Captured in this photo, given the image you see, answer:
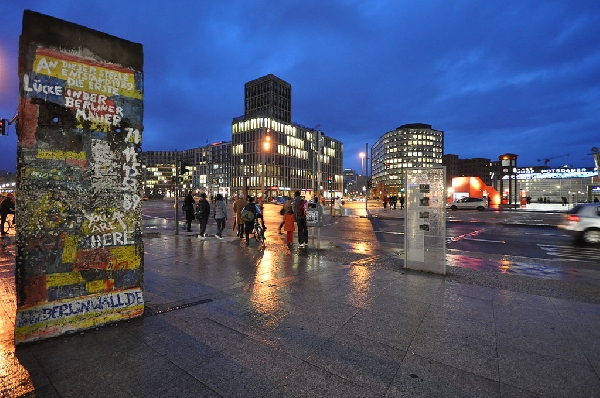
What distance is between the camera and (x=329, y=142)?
Answer: 122 meters

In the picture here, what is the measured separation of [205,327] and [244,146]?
10221cm

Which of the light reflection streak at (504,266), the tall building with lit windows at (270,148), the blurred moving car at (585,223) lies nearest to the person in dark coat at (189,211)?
the light reflection streak at (504,266)

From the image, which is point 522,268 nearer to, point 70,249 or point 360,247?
point 360,247

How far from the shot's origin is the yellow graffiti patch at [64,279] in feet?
11.7

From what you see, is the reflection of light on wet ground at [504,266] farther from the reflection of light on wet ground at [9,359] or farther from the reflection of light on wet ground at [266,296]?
the reflection of light on wet ground at [9,359]

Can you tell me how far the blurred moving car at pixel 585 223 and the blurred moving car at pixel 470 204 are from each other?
86.0 feet

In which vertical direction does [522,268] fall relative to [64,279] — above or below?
below

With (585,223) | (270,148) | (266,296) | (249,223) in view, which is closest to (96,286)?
(266,296)

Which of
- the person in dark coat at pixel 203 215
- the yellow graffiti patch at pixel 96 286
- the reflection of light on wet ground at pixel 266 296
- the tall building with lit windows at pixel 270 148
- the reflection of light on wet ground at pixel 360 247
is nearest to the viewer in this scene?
the yellow graffiti patch at pixel 96 286

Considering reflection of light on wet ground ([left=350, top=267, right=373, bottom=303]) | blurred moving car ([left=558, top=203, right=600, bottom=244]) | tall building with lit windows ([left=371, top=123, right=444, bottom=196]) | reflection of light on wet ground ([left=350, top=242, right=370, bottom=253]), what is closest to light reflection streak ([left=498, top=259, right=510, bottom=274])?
reflection of light on wet ground ([left=350, top=267, right=373, bottom=303])

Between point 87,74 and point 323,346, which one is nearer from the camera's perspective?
point 323,346

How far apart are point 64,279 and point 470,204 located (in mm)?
40354

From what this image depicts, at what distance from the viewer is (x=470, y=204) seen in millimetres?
37188

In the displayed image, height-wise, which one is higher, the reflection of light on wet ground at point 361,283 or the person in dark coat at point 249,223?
the person in dark coat at point 249,223
